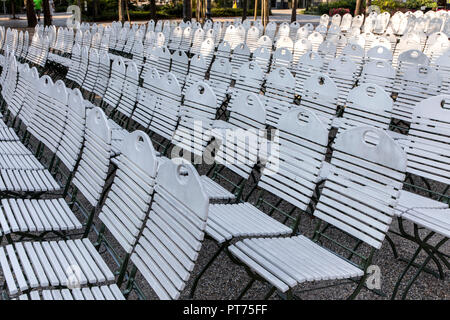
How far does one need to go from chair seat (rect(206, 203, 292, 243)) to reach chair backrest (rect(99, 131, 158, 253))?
1.81 ft

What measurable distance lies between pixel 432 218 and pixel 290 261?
1169 mm

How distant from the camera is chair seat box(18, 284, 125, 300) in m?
2.45

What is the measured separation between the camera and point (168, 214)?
2543mm

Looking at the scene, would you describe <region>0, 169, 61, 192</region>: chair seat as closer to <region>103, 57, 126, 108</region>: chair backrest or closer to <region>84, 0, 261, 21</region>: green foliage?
<region>103, 57, 126, 108</region>: chair backrest

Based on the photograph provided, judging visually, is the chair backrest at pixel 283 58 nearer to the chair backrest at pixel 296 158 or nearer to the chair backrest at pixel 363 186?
the chair backrest at pixel 296 158

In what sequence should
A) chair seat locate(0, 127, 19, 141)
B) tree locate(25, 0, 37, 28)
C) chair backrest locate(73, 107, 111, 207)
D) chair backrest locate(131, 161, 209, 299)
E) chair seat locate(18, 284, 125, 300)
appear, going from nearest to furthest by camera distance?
chair backrest locate(131, 161, 209, 299) < chair seat locate(18, 284, 125, 300) < chair backrest locate(73, 107, 111, 207) < chair seat locate(0, 127, 19, 141) < tree locate(25, 0, 37, 28)

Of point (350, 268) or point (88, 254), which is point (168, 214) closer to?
point (88, 254)

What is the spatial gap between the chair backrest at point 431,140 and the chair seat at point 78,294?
2.65 m

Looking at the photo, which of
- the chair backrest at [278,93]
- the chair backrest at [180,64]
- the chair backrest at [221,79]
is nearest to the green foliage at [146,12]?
the chair backrest at [180,64]

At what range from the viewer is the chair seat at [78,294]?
2.45 metres

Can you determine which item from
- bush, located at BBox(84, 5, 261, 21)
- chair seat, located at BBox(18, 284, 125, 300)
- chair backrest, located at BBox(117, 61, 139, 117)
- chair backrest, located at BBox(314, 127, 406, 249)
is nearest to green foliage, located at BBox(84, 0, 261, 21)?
bush, located at BBox(84, 5, 261, 21)

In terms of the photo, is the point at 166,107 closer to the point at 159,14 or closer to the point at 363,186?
the point at 363,186

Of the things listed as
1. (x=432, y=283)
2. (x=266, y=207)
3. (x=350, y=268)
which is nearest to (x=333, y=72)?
(x=266, y=207)
